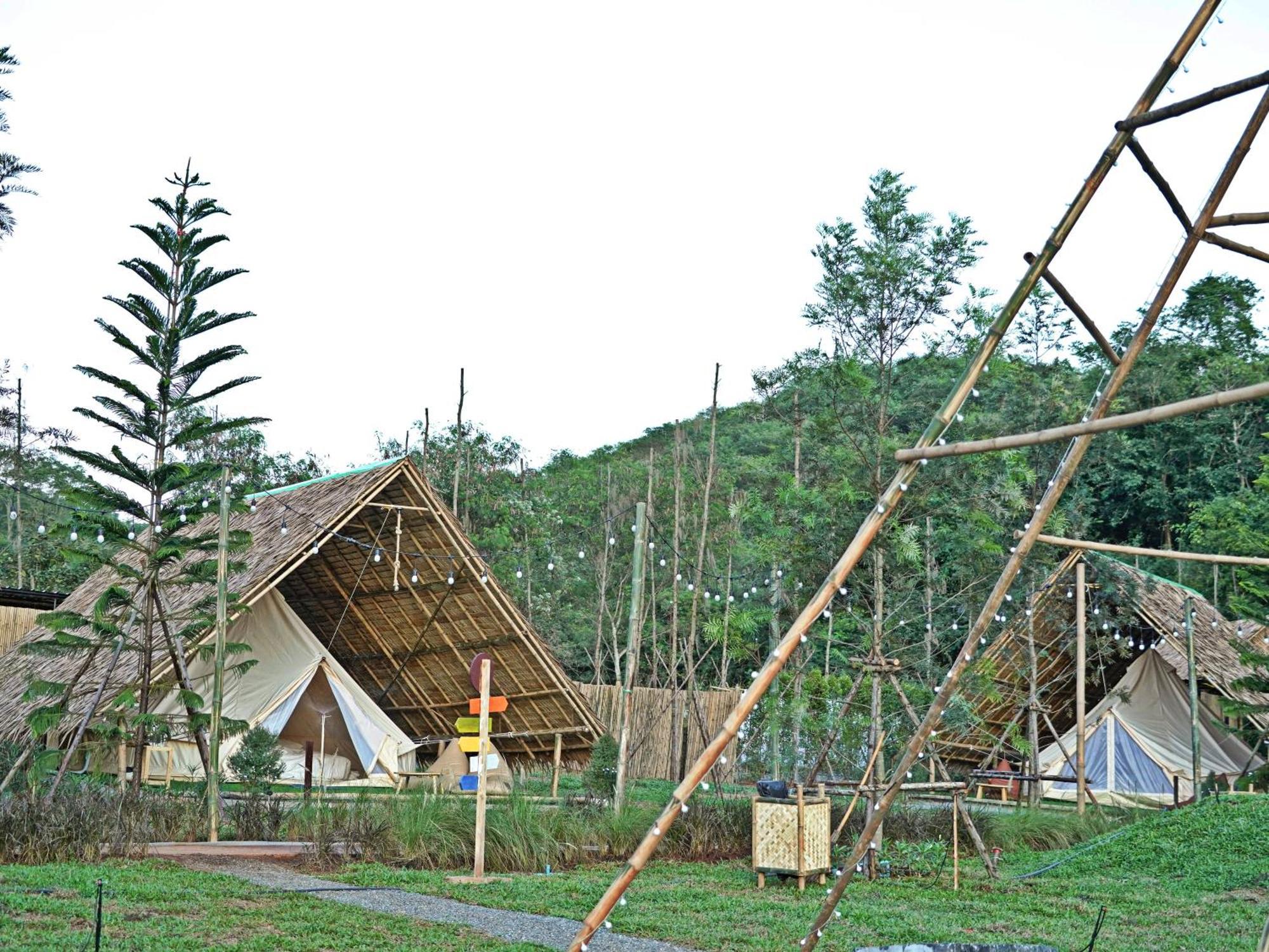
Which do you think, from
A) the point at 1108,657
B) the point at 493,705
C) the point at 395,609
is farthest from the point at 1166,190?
the point at 1108,657

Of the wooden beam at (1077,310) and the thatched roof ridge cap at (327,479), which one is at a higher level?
the thatched roof ridge cap at (327,479)

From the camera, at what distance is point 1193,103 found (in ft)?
10.3

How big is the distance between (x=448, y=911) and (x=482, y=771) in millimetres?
1439

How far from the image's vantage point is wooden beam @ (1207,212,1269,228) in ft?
10.5

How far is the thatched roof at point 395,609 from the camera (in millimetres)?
12117

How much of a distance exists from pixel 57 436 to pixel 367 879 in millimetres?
13661

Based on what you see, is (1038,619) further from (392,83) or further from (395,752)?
(392,83)

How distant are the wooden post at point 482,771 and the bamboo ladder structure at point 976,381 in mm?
4410

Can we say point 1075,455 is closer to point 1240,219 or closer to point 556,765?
point 1240,219

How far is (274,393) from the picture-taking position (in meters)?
21.4

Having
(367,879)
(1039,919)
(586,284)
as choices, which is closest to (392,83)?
(367,879)

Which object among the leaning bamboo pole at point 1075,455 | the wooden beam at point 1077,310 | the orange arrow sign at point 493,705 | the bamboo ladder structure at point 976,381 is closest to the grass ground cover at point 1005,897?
the orange arrow sign at point 493,705

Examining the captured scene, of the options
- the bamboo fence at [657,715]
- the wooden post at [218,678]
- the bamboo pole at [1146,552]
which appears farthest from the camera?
the bamboo fence at [657,715]

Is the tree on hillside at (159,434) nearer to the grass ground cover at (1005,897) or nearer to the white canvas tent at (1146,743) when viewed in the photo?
the grass ground cover at (1005,897)
